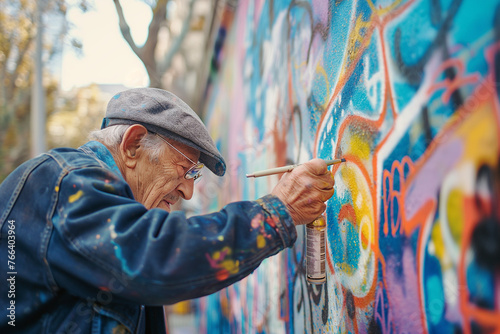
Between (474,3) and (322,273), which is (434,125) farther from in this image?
(322,273)

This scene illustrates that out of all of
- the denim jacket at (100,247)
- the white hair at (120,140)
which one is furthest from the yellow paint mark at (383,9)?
the white hair at (120,140)

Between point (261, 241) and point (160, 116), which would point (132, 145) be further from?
point (261, 241)

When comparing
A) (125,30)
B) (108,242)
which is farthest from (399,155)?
(125,30)

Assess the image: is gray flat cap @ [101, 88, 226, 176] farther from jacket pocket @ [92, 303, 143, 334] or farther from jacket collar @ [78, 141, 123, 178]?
jacket pocket @ [92, 303, 143, 334]

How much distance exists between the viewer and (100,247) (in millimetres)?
1182

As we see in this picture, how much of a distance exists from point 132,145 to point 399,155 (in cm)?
103

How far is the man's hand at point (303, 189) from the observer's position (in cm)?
139

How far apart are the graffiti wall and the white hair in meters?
0.75

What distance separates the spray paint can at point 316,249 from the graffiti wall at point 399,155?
148mm

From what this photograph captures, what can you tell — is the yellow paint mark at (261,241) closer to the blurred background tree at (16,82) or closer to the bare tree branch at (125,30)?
the bare tree branch at (125,30)

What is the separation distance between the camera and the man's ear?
5.43 feet

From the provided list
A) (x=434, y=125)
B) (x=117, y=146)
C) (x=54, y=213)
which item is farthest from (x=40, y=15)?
(x=434, y=125)

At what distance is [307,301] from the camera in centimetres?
212

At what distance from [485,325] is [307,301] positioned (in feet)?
4.13
